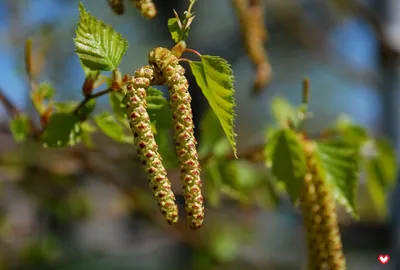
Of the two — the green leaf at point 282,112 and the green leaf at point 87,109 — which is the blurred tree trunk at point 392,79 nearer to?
the green leaf at point 282,112

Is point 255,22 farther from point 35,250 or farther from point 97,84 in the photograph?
point 35,250

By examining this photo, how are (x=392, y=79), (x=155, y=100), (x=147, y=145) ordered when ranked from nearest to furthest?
(x=147, y=145) < (x=155, y=100) < (x=392, y=79)

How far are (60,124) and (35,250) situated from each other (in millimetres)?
1276

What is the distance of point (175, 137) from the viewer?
43 centimetres

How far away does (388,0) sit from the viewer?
1.38 m

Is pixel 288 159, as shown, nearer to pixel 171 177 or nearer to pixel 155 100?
pixel 155 100

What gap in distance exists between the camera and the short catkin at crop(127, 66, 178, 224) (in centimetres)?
41

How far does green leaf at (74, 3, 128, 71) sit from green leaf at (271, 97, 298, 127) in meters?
0.35

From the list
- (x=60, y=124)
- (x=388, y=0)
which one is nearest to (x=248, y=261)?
(x=388, y=0)

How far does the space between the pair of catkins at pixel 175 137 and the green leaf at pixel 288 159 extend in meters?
0.26

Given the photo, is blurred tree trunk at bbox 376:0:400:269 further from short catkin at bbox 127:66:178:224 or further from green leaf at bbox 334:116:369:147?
short catkin at bbox 127:66:178:224

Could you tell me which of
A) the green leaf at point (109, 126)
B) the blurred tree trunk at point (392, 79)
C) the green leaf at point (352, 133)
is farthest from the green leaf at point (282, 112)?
the blurred tree trunk at point (392, 79)

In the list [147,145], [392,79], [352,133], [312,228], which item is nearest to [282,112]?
[352,133]

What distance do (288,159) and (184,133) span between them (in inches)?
11.3
